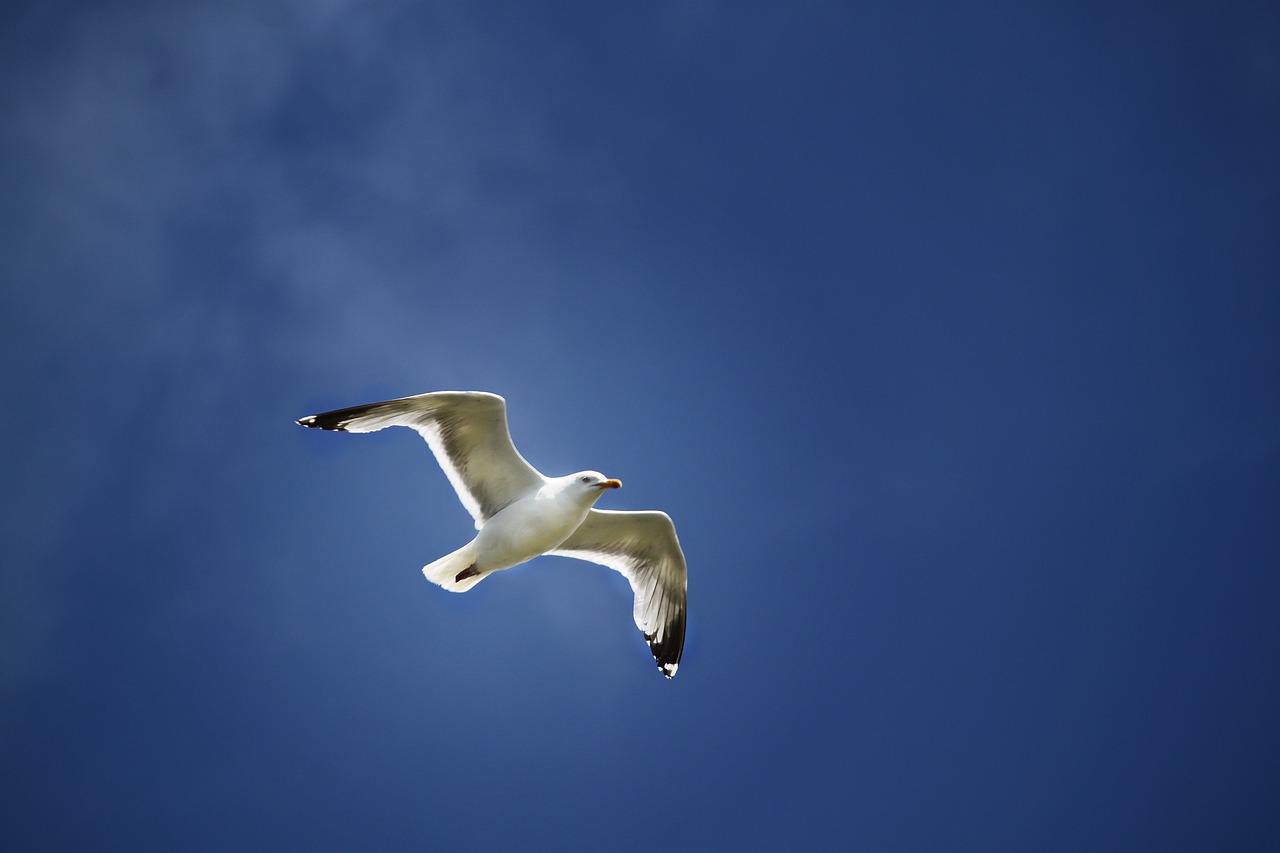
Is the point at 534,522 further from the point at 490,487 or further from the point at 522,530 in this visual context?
the point at 490,487

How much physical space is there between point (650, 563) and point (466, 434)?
5.70 feet

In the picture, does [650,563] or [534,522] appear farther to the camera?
[650,563]

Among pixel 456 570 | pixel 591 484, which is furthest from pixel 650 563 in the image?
pixel 456 570

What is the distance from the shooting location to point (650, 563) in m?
7.43

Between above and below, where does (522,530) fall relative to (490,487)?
below

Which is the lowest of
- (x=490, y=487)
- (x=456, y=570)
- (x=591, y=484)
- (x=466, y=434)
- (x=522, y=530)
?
(x=456, y=570)

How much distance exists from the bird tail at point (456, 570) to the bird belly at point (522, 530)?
0.05 metres

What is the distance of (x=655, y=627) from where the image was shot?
24.6 feet

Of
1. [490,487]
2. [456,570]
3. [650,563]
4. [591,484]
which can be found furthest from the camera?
[650,563]

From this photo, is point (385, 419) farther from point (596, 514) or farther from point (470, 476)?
point (596, 514)

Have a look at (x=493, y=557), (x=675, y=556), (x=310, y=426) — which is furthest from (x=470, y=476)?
(x=675, y=556)

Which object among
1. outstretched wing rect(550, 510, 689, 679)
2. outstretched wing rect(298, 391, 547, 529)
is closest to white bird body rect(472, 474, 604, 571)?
outstretched wing rect(298, 391, 547, 529)

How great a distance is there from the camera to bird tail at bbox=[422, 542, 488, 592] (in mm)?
6582

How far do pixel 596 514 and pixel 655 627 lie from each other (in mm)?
1057
